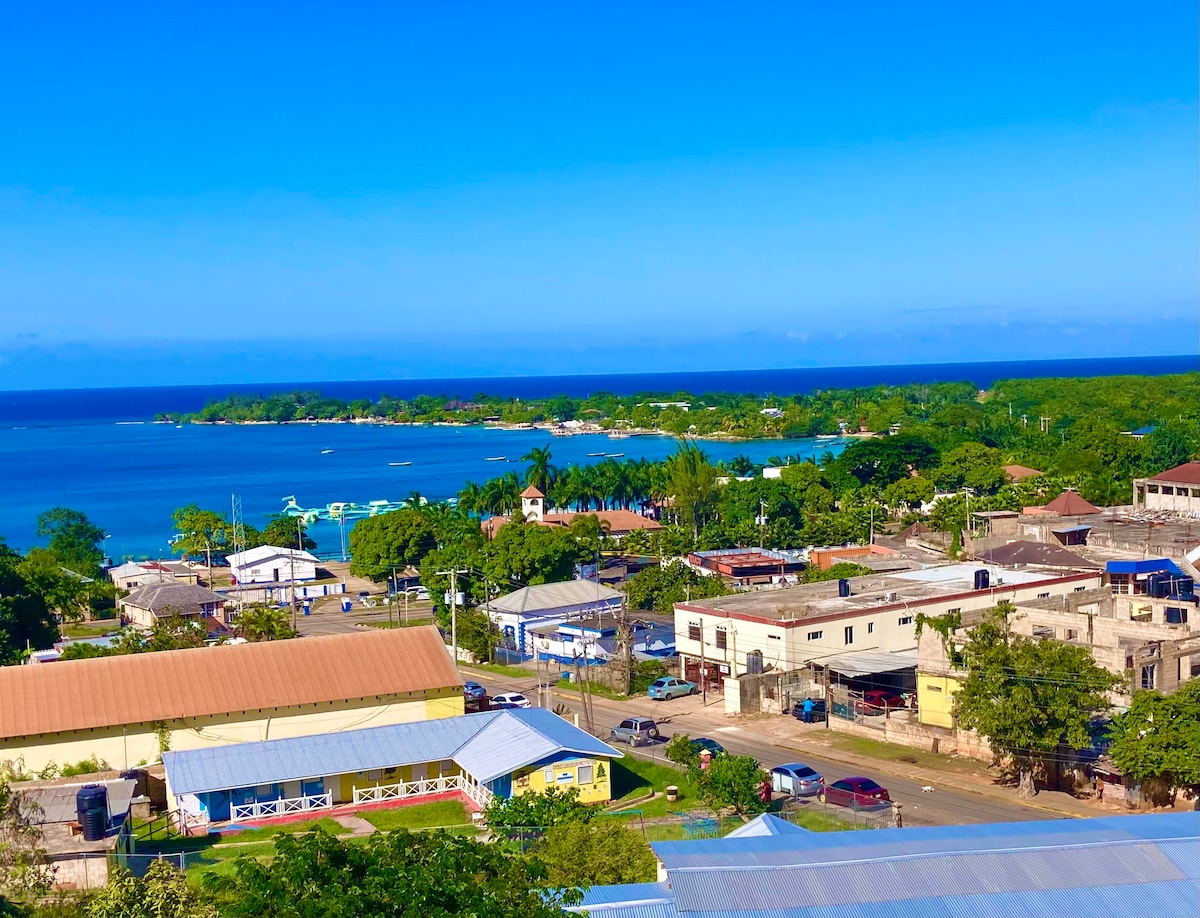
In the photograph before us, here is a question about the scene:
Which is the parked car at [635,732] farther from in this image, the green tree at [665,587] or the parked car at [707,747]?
the green tree at [665,587]

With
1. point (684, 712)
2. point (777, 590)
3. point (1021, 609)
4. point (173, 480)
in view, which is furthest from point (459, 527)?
point (173, 480)

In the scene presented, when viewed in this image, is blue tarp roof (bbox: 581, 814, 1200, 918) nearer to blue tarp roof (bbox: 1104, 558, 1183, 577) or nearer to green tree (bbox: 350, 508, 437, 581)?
blue tarp roof (bbox: 1104, 558, 1183, 577)

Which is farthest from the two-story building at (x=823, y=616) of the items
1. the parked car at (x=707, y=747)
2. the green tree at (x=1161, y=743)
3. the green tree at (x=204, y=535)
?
the green tree at (x=204, y=535)

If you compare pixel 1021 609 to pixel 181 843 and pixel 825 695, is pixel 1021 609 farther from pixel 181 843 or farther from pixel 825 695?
pixel 181 843

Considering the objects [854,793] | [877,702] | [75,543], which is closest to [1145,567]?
[877,702]

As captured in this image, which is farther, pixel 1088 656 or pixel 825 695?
pixel 825 695
